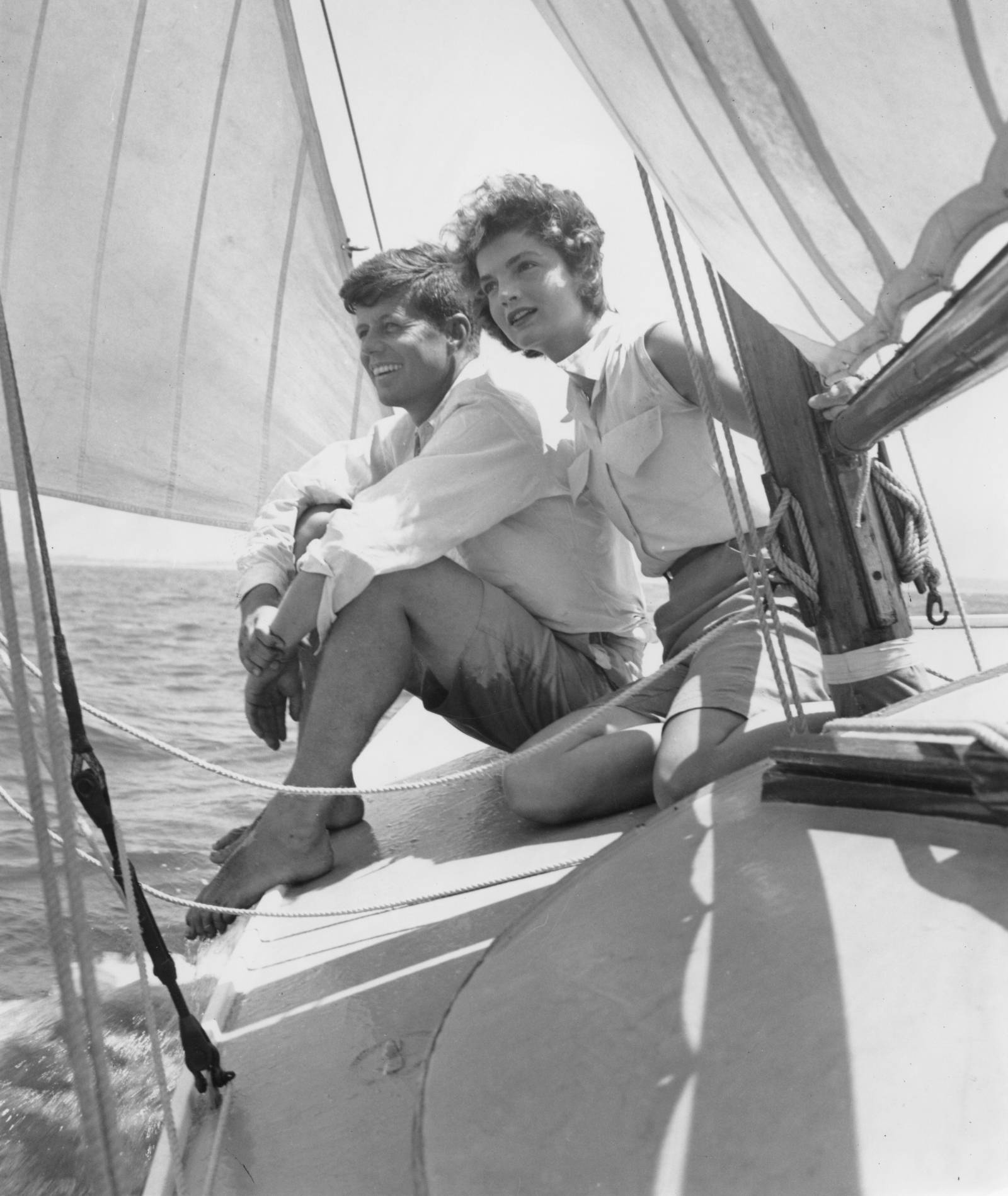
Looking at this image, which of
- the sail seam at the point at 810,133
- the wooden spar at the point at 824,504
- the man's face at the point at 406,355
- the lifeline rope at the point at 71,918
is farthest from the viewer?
the man's face at the point at 406,355

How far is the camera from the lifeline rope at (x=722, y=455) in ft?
4.67

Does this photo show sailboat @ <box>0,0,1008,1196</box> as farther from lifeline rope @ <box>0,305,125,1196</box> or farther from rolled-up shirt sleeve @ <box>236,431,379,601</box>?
rolled-up shirt sleeve @ <box>236,431,379,601</box>

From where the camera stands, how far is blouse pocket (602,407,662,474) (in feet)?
5.79

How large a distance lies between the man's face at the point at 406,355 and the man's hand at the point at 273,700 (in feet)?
1.87

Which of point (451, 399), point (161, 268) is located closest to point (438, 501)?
point (451, 399)

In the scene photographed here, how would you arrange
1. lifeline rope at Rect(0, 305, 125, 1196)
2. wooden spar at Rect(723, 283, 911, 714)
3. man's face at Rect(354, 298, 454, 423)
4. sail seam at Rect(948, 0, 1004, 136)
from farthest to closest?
1. man's face at Rect(354, 298, 454, 423)
2. wooden spar at Rect(723, 283, 911, 714)
3. sail seam at Rect(948, 0, 1004, 136)
4. lifeline rope at Rect(0, 305, 125, 1196)

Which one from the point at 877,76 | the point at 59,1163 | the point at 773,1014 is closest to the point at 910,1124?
the point at 773,1014

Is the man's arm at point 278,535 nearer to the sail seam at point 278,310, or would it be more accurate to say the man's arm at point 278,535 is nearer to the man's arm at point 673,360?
the man's arm at point 673,360

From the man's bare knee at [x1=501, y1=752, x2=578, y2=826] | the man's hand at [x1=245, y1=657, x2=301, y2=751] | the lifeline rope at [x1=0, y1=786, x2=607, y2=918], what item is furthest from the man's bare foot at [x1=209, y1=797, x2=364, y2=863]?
the lifeline rope at [x1=0, y1=786, x2=607, y2=918]

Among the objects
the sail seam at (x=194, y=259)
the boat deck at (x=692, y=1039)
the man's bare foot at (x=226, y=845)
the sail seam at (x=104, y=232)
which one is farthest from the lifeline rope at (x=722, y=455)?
the sail seam at (x=104, y=232)

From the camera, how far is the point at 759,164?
0.96m

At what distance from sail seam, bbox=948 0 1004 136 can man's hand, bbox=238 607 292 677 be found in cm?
142

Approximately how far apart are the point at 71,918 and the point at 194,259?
3.32 m

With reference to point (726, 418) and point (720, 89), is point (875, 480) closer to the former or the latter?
point (726, 418)
